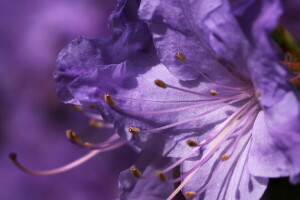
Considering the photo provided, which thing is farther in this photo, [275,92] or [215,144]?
[215,144]

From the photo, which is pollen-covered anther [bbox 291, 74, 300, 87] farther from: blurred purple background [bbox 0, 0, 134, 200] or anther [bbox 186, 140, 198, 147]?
blurred purple background [bbox 0, 0, 134, 200]

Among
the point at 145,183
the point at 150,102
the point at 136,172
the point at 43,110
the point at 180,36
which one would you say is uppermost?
the point at 180,36

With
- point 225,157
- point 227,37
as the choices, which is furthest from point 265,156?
point 227,37

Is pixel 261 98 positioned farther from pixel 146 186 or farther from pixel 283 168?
pixel 146 186

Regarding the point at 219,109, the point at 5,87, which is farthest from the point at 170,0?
the point at 5,87

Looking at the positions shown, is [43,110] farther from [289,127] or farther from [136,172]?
[289,127]

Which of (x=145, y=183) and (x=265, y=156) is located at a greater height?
(x=265, y=156)
